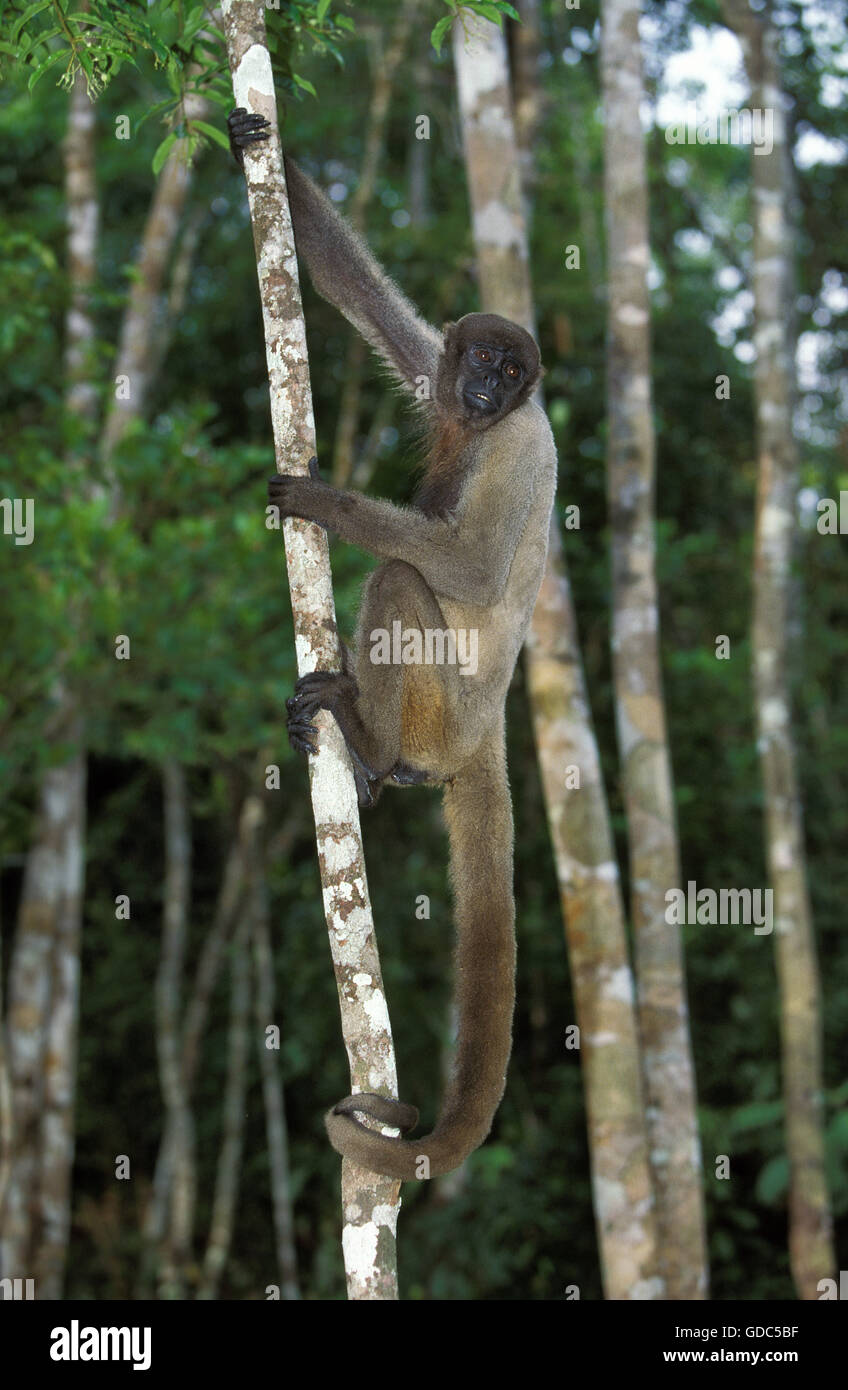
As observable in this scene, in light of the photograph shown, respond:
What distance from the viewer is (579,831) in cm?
699

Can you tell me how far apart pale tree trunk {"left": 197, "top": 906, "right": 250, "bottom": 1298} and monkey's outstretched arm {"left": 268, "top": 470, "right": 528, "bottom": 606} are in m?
8.90

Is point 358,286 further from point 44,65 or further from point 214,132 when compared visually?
point 44,65

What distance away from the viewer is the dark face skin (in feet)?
16.9

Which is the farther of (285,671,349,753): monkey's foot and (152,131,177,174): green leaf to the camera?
(152,131,177,174): green leaf

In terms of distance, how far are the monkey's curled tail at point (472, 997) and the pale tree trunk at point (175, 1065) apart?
7750 mm

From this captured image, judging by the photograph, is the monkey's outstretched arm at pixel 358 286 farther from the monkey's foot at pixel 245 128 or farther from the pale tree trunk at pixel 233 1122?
the pale tree trunk at pixel 233 1122

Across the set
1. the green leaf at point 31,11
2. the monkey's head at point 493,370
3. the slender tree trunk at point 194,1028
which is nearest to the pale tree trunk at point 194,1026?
the slender tree trunk at point 194,1028

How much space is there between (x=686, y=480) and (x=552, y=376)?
1.96m

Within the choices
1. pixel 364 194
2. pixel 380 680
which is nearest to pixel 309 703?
pixel 380 680

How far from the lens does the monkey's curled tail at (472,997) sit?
3.81 metres

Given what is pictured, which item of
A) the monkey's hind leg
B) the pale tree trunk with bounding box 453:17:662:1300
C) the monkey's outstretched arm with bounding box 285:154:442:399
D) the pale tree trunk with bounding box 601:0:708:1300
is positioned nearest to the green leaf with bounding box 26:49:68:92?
the monkey's outstretched arm with bounding box 285:154:442:399

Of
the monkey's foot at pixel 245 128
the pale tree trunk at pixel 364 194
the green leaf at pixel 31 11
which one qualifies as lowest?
the monkey's foot at pixel 245 128

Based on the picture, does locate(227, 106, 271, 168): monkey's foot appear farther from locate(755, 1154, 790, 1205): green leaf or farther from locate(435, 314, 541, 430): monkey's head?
locate(755, 1154, 790, 1205): green leaf

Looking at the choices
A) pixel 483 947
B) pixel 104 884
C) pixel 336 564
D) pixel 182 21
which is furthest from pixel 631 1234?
pixel 104 884
